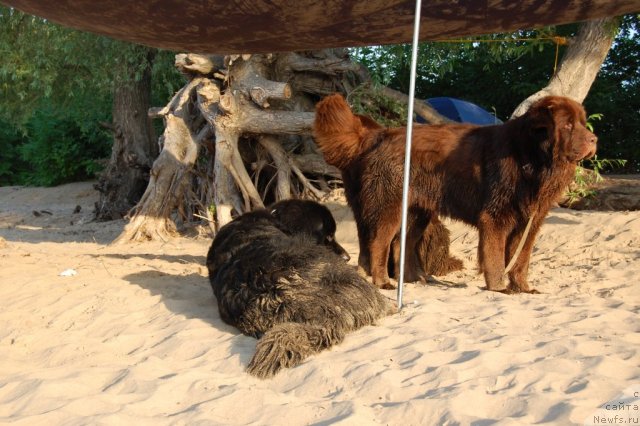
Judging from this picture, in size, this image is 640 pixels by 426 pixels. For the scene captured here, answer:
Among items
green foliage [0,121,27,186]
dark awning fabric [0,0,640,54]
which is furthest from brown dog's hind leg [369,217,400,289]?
green foliage [0,121,27,186]

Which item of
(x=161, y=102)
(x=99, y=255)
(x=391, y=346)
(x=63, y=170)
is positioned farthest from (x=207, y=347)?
(x=63, y=170)

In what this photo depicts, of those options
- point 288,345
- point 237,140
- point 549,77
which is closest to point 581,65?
point 237,140

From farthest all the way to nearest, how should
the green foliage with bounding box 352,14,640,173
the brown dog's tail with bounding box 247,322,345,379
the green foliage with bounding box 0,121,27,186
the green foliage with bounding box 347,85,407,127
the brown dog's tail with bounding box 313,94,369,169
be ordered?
the green foliage with bounding box 0,121,27,186, the green foliage with bounding box 352,14,640,173, the green foliage with bounding box 347,85,407,127, the brown dog's tail with bounding box 313,94,369,169, the brown dog's tail with bounding box 247,322,345,379

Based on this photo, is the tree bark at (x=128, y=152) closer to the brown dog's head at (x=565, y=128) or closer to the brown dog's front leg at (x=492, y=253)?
the brown dog's front leg at (x=492, y=253)

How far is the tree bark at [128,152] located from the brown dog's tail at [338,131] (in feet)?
28.5

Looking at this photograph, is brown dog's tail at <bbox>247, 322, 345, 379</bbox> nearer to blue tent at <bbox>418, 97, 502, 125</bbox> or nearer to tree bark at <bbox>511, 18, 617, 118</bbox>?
tree bark at <bbox>511, 18, 617, 118</bbox>

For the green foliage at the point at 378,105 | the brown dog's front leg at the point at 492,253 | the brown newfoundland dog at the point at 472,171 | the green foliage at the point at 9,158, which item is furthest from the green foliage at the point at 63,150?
the brown dog's front leg at the point at 492,253

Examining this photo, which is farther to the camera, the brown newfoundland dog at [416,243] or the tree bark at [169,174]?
the tree bark at [169,174]

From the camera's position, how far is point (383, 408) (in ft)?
11.4

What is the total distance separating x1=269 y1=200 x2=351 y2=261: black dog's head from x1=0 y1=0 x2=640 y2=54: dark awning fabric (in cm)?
187

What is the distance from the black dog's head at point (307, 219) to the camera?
6812mm

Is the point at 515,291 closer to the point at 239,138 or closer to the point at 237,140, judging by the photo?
the point at 237,140

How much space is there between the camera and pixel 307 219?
6.96 m

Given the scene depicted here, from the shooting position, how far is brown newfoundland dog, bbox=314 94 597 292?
6.27m
